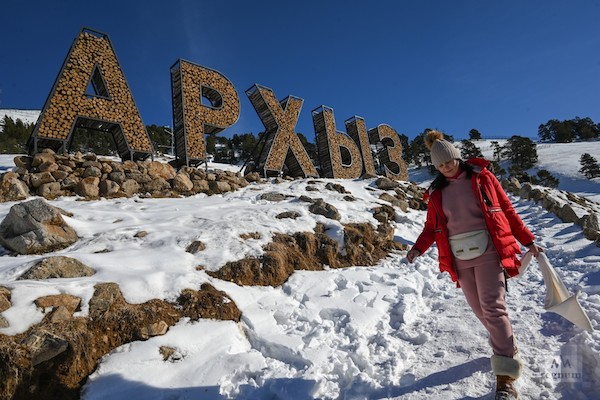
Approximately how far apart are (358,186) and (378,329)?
8899 mm

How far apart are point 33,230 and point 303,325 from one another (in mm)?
4216

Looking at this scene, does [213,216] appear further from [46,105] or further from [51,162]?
[46,105]

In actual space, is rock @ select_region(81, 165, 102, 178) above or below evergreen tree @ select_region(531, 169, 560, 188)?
above

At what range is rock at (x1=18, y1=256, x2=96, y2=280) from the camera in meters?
3.90

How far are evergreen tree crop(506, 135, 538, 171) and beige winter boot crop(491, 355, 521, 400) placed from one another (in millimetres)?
62418

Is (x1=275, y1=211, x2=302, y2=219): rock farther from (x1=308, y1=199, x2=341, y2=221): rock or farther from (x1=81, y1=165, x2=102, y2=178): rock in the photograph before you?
(x1=81, y1=165, x2=102, y2=178): rock

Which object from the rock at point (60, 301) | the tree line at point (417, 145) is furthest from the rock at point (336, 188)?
the tree line at point (417, 145)

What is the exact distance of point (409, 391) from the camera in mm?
2816

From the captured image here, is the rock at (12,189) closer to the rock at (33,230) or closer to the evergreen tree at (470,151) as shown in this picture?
the rock at (33,230)

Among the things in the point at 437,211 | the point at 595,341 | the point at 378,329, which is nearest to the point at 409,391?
the point at 378,329

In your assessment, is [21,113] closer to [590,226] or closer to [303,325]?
[303,325]

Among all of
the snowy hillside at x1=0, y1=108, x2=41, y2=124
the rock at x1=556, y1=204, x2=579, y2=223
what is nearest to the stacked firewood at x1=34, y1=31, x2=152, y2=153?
the rock at x1=556, y1=204, x2=579, y2=223

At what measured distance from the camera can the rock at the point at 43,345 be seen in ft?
9.23

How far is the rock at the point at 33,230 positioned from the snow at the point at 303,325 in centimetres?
23
